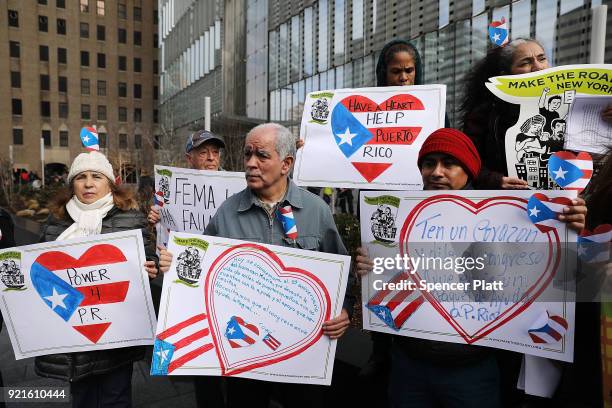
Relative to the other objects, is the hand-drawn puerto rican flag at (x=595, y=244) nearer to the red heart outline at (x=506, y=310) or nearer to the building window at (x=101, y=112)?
the red heart outline at (x=506, y=310)

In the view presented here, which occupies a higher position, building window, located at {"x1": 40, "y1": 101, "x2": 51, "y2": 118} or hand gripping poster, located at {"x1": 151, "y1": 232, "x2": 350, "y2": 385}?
building window, located at {"x1": 40, "y1": 101, "x2": 51, "y2": 118}

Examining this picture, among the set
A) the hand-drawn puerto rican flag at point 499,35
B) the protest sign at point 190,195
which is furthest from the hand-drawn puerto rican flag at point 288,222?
the hand-drawn puerto rican flag at point 499,35

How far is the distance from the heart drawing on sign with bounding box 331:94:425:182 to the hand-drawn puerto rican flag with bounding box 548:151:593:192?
131cm

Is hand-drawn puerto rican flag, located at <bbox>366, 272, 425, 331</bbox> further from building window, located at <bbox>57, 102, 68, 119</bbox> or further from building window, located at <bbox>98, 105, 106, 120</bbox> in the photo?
building window, located at <bbox>98, 105, 106, 120</bbox>

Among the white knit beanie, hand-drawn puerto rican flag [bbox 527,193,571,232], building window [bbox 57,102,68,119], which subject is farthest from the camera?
building window [bbox 57,102,68,119]

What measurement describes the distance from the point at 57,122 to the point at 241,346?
6063cm

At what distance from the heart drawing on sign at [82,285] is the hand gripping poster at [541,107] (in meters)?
2.20

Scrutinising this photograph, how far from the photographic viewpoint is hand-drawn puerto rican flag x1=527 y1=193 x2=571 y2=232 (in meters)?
1.86

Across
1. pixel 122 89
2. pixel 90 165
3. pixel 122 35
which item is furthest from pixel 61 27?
pixel 90 165

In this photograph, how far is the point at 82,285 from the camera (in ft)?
8.16

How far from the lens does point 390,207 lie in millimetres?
2135

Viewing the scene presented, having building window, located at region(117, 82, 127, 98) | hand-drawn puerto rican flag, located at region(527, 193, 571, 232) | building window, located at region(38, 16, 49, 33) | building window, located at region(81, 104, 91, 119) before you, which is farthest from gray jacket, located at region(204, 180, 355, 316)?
building window, located at region(38, 16, 49, 33)

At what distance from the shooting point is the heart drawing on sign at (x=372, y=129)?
3100 millimetres

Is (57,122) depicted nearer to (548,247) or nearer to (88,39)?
(88,39)
